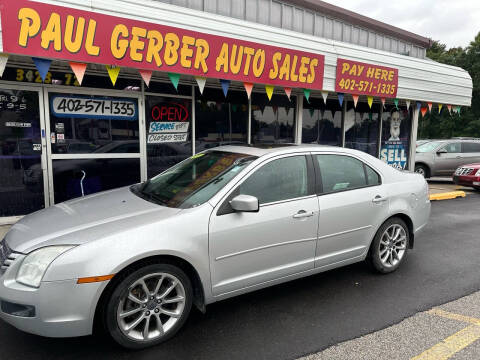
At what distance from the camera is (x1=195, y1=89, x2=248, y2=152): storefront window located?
23.7 feet

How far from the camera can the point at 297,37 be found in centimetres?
641

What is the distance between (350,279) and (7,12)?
4.91 m

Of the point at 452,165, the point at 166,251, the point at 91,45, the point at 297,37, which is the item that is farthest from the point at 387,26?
the point at 166,251

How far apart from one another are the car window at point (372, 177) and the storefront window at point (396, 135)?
6.98 metres

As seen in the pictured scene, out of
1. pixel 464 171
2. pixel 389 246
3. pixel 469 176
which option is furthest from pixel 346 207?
pixel 464 171

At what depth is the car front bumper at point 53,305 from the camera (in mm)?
2277

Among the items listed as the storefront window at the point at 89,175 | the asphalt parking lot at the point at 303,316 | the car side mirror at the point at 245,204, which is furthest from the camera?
the storefront window at the point at 89,175

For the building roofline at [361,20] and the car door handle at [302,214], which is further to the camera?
the building roofline at [361,20]

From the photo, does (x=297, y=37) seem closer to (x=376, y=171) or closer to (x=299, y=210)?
(x=376, y=171)

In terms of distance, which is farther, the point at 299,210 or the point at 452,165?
the point at 452,165

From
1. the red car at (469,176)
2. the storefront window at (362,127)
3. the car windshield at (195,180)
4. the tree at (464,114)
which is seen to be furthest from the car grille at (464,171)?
the tree at (464,114)

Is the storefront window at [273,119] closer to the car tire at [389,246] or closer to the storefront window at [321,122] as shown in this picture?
the storefront window at [321,122]

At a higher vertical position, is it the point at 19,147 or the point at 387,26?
the point at 387,26

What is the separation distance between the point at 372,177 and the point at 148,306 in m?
2.74
